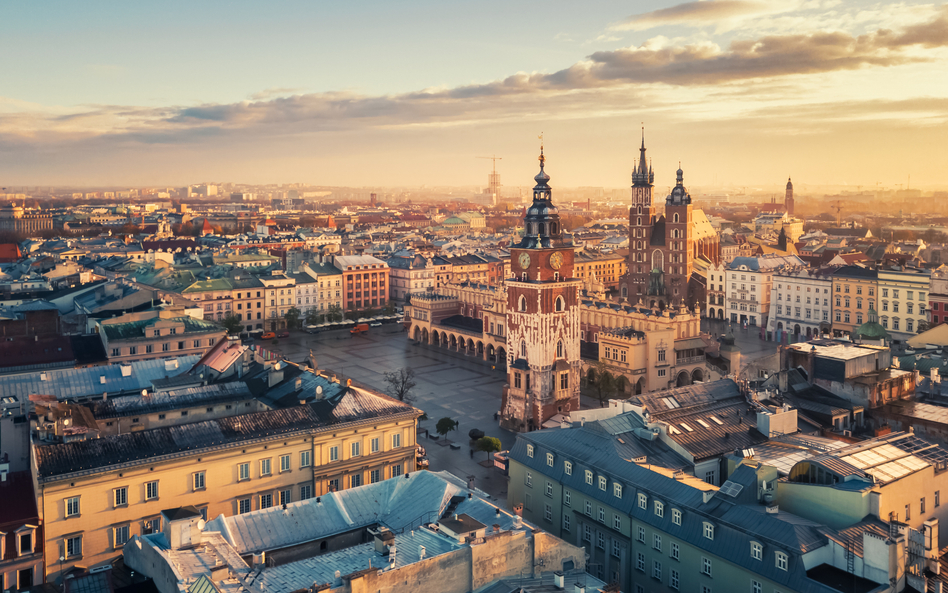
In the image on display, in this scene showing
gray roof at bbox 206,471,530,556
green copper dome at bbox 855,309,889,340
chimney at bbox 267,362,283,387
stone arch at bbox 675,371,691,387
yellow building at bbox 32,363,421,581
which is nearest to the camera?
gray roof at bbox 206,471,530,556

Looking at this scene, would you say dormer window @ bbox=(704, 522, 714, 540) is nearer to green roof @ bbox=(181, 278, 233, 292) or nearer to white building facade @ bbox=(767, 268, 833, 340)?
white building facade @ bbox=(767, 268, 833, 340)

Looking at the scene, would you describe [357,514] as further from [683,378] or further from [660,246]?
[660,246]

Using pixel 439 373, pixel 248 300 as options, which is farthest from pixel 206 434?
pixel 248 300

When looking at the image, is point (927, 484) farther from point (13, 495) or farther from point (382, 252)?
point (382, 252)

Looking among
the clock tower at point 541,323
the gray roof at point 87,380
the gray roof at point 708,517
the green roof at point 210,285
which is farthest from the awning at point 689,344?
the green roof at point 210,285

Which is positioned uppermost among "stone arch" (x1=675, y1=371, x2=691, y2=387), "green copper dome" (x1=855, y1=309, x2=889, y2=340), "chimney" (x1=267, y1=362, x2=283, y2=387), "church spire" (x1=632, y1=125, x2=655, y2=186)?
"church spire" (x1=632, y1=125, x2=655, y2=186)

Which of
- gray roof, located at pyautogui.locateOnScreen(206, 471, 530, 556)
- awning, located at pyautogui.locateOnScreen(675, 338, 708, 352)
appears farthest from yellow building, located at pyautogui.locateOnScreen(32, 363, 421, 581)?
awning, located at pyautogui.locateOnScreen(675, 338, 708, 352)
